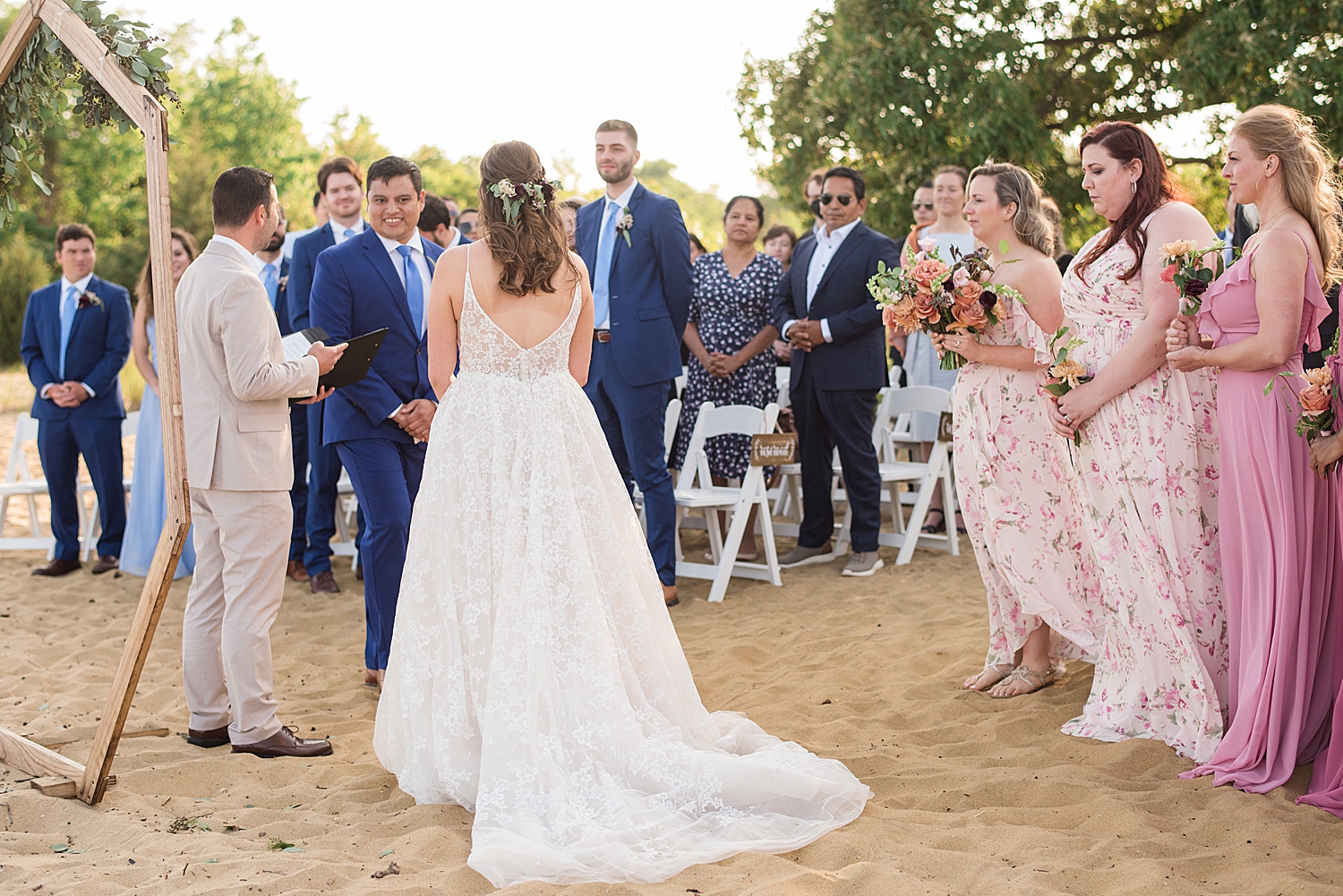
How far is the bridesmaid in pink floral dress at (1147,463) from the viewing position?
167 inches

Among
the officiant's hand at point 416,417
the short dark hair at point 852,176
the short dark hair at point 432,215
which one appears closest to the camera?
the officiant's hand at point 416,417

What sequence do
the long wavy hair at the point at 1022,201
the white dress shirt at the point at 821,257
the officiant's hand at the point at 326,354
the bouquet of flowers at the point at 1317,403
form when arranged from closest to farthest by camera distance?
the bouquet of flowers at the point at 1317,403 → the officiant's hand at the point at 326,354 → the long wavy hair at the point at 1022,201 → the white dress shirt at the point at 821,257

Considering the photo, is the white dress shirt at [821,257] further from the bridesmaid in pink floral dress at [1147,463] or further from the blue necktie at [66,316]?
the blue necktie at [66,316]

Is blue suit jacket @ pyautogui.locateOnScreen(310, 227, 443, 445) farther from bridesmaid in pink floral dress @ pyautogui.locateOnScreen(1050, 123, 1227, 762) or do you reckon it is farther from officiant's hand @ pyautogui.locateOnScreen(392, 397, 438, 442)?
bridesmaid in pink floral dress @ pyautogui.locateOnScreen(1050, 123, 1227, 762)

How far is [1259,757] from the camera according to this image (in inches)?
154

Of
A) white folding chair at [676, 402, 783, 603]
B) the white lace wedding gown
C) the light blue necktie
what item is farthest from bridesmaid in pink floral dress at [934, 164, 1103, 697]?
the light blue necktie

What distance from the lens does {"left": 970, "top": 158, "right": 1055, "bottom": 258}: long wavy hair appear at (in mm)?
4891

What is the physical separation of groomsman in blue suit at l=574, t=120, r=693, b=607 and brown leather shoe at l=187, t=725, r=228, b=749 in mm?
2879

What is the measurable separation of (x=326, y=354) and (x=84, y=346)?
15.5 ft

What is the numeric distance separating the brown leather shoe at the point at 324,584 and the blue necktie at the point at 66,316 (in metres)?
2.59

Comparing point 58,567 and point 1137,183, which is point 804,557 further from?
point 58,567

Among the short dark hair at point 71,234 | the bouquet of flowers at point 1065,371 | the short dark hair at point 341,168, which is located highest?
the short dark hair at point 341,168

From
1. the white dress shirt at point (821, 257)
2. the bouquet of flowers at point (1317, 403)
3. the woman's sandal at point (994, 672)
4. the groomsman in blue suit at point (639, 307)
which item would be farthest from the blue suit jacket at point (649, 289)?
the bouquet of flowers at point (1317, 403)

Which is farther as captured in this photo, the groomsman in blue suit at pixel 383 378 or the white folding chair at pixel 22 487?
the white folding chair at pixel 22 487
